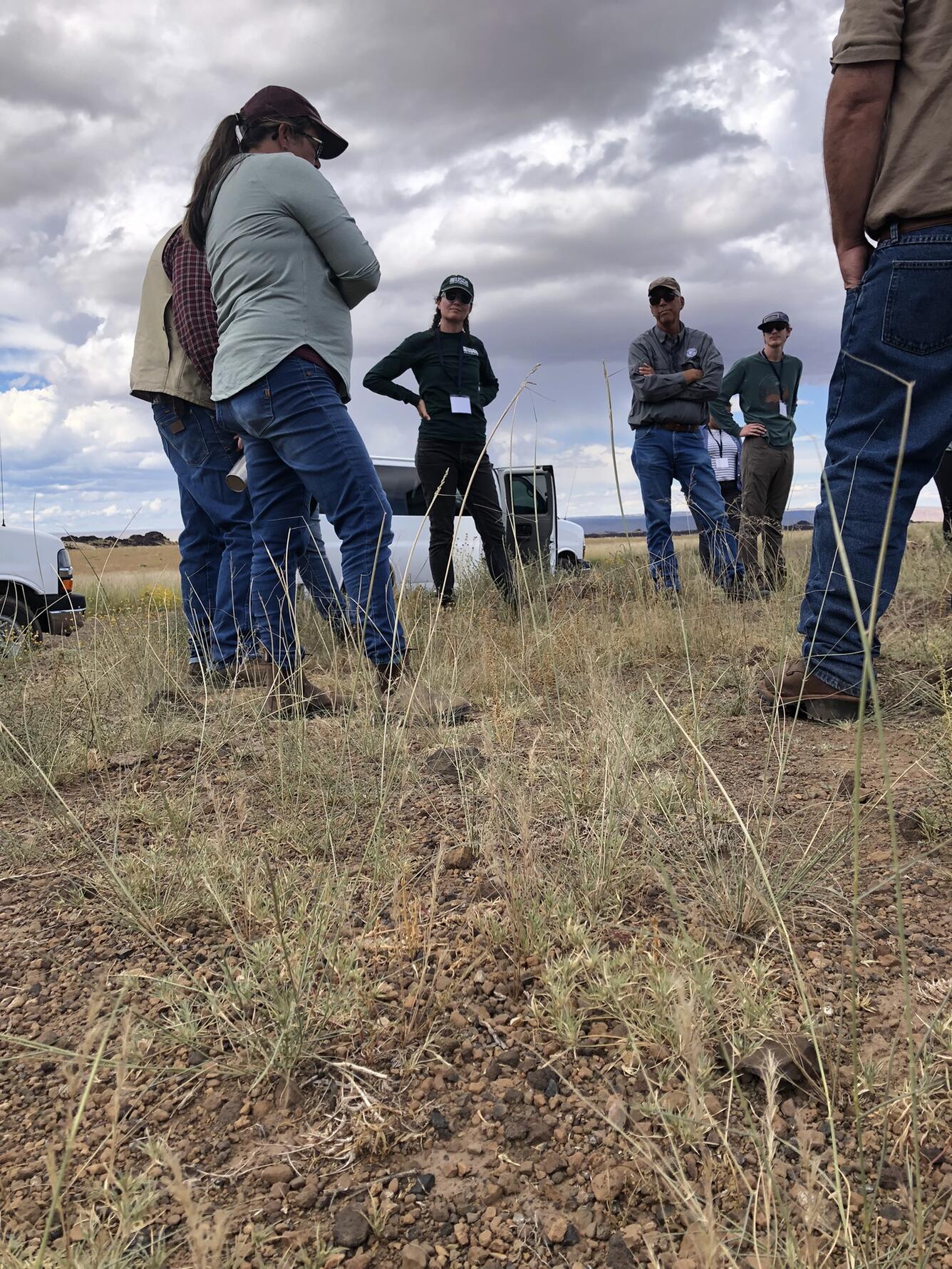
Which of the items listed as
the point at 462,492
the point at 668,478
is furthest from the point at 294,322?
the point at 668,478

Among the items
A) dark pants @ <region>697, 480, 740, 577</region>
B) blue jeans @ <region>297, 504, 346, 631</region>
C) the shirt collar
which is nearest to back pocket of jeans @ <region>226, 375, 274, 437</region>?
blue jeans @ <region>297, 504, 346, 631</region>

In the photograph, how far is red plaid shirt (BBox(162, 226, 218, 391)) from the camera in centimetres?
334

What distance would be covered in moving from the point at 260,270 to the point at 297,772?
1733 millimetres

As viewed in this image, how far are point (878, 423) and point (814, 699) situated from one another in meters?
0.78

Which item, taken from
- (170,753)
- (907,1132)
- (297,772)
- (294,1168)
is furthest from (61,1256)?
(170,753)

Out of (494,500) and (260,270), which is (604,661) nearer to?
(260,270)

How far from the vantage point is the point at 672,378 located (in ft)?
18.6

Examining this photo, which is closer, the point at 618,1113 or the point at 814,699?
the point at 618,1113

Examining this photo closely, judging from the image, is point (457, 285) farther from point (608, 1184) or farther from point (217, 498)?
point (608, 1184)

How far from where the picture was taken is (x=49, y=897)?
68.6 inches

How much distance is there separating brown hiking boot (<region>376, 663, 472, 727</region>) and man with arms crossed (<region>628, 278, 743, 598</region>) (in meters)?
2.97

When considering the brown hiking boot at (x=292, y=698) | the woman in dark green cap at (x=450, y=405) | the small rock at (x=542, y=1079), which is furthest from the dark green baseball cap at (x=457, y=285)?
the small rock at (x=542, y=1079)

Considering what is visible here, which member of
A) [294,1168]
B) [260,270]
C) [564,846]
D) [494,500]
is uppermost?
[260,270]

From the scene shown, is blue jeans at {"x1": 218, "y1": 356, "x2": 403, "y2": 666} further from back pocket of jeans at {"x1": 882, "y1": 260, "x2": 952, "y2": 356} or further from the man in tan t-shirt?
back pocket of jeans at {"x1": 882, "y1": 260, "x2": 952, "y2": 356}
